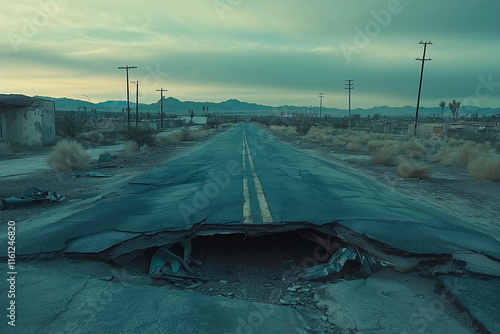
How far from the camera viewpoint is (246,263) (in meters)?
6.38

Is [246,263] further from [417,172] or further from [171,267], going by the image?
[417,172]

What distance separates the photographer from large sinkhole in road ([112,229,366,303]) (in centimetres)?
541

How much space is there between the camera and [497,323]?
12.9 ft

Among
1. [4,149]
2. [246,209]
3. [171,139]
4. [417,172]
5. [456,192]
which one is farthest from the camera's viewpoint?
[171,139]

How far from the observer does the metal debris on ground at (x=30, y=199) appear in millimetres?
10227

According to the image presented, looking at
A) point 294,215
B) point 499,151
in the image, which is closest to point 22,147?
point 294,215

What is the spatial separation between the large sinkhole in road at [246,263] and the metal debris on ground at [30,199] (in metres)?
5.50

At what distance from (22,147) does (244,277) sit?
100.0 ft

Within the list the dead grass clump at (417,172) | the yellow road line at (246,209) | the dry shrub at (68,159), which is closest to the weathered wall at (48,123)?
the dry shrub at (68,159)

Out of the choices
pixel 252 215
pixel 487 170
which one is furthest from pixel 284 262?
pixel 487 170

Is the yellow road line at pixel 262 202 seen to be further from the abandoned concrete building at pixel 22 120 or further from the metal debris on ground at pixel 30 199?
the abandoned concrete building at pixel 22 120

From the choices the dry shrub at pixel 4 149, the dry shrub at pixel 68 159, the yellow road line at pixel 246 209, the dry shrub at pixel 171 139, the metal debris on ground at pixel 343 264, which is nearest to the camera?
the metal debris on ground at pixel 343 264

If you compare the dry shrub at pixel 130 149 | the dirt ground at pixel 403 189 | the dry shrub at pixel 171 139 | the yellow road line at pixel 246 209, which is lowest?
the dry shrub at pixel 171 139

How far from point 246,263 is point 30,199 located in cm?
680
